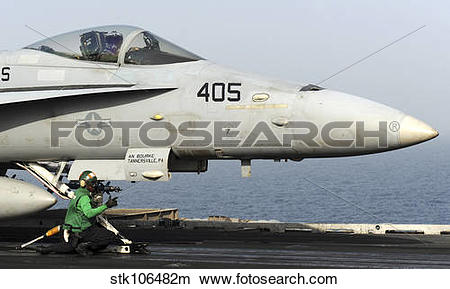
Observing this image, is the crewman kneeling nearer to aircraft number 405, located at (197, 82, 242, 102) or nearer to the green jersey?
the green jersey

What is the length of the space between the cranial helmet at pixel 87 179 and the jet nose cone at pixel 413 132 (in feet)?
18.3

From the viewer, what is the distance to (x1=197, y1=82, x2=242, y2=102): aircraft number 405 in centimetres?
1336

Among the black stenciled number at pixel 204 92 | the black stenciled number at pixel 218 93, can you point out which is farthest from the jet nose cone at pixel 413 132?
the black stenciled number at pixel 204 92

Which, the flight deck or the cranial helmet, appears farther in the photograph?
the cranial helmet

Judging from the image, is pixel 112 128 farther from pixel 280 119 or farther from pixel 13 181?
pixel 280 119

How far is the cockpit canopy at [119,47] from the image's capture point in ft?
46.8

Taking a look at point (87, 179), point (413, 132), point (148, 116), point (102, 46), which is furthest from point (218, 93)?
point (413, 132)

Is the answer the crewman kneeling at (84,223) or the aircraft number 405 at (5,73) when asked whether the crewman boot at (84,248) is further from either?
the aircraft number 405 at (5,73)

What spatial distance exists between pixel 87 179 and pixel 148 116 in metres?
1.66
